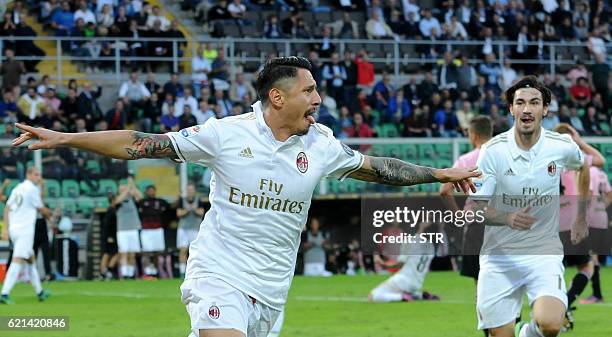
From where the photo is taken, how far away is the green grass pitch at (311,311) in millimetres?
14531

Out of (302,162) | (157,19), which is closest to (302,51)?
(157,19)

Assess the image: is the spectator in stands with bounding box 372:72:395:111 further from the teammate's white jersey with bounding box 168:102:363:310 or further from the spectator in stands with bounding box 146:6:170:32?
the teammate's white jersey with bounding box 168:102:363:310

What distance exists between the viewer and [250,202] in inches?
283

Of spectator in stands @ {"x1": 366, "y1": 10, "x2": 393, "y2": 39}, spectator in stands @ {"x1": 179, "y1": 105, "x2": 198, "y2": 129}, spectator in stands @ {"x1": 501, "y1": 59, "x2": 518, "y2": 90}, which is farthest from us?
spectator in stands @ {"x1": 366, "y1": 10, "x2": 393, "y2": 39}

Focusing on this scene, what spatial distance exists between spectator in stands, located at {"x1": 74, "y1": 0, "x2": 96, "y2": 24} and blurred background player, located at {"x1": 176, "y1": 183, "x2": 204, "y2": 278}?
647 centimetres

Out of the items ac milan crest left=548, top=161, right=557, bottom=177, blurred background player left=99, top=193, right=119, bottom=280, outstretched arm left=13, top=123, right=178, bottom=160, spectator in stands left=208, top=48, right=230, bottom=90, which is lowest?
blurred background player left=99, top=193, right=119, bottom=280

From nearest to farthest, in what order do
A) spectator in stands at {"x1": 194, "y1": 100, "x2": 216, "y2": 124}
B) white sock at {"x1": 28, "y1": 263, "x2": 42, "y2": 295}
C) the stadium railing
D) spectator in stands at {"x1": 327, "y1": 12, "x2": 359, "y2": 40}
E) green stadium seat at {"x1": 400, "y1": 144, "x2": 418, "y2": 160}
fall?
white sock at {"x1": 28, "y1": 263, "x2": 42, "y2": 295}
green stadium seat at {"x1": 400, "y1": 144, "x2": 418, "y2": 160}
spectator in stands at {"x1": 194, "y1": 100, "x2": 216, "y2": 124}
the stadium railing
spectator in stands at {"x1": 327, "y1": 12, "x2": 359, "y2": 40}

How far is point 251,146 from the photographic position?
7258mm

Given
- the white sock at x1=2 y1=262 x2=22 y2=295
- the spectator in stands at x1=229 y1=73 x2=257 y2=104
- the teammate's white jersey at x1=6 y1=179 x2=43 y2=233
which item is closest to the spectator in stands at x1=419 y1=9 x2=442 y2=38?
the spectator in stands at x1=229 y1=73 x2=257 y2=104

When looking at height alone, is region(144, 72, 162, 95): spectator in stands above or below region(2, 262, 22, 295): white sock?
above

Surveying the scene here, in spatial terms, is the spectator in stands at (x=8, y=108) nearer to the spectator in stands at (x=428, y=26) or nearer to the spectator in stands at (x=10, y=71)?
the spectator in stands at (x=10, y=71)

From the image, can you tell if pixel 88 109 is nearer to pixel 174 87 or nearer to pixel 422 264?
pixel 174 87

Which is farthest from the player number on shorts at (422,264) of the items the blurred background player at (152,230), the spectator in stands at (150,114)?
the spectator in stands at (150,114)

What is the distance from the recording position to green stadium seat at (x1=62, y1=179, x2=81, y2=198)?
2358cm
